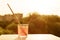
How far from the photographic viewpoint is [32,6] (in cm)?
194

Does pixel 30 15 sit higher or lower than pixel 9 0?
lower

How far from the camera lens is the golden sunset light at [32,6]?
1895mm

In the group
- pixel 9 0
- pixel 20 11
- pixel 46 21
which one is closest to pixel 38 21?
pixel 46 21

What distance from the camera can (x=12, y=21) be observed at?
190cm

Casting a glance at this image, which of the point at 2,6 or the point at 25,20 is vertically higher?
the point at 2,6

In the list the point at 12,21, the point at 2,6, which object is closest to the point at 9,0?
the point at 2,6

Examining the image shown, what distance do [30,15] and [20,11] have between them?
0.48ft

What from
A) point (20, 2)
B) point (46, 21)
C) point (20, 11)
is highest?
point (20, 2)

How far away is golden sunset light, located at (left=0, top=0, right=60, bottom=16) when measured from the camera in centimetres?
189

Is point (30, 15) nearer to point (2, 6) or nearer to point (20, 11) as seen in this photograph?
point (20, 11)

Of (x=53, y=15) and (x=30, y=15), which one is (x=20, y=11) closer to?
(x=30, y=15)

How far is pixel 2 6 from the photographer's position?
1.89 metres

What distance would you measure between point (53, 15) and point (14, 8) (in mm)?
545

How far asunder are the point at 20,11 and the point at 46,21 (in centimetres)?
38
